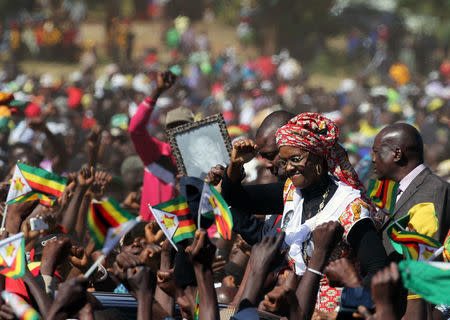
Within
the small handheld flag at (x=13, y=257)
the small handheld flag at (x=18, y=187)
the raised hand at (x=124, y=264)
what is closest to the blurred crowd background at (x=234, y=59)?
the small handheld flag at (x=18, y=187)

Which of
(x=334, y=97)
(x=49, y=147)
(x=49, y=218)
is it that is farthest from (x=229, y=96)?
(x=49, y=218)

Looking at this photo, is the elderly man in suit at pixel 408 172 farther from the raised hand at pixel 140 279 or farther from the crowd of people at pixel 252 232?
the raised hand at pixel 140 279

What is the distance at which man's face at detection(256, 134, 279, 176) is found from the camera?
516cm

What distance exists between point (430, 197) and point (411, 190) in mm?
124

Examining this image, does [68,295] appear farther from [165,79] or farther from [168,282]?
[165,79]

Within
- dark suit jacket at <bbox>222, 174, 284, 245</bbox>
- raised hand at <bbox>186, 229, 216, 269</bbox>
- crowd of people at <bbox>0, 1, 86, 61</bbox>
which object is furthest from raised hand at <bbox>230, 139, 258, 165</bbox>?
crowd of people at <bbox>0, 1, 86, 61</bbox>

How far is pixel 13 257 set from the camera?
140 inches

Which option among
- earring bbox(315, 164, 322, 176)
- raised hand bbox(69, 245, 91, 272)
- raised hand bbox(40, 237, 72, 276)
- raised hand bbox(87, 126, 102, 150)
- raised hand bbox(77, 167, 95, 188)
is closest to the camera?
raised hand bbox(40, 237, 72, 276)

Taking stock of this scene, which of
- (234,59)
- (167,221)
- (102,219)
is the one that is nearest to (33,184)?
(167,221)

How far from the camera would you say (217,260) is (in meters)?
5.97

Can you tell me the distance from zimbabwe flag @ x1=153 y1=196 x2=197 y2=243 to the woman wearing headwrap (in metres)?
0.47

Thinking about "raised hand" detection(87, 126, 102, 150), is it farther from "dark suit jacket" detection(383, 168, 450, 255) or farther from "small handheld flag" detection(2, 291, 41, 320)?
"small handheld flag" detection(2, 291, 41, 320)

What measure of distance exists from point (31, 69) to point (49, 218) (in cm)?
2396

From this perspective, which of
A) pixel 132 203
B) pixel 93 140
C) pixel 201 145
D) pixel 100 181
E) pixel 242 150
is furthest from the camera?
pixel 93 140
